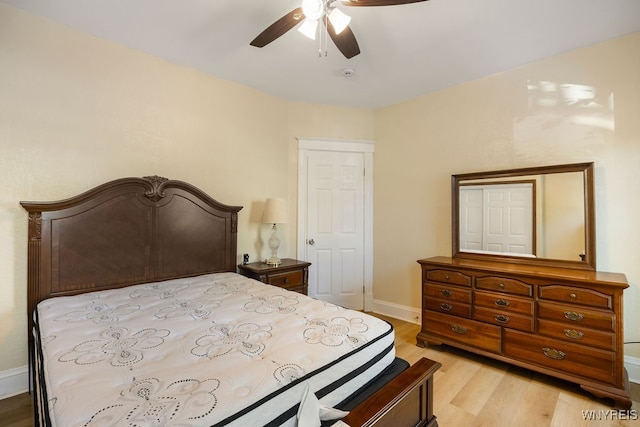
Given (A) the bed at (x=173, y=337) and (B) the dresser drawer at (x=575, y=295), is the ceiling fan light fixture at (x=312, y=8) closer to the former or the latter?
(A) the bed at (x=173, y=337)

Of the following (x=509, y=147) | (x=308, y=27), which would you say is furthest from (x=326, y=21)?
(x=509, y=147)

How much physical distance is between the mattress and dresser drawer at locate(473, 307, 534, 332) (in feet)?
4.78

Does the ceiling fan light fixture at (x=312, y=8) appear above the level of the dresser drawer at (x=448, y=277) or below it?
above

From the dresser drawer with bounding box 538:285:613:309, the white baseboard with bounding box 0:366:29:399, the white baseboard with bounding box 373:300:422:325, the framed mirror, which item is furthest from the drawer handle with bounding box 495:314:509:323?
the white baseboard with bounding box 0:366:29:399

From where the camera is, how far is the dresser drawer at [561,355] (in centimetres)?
198

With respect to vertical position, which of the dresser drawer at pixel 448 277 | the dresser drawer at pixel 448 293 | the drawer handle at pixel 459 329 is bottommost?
the drawer handle at pixel 459 329

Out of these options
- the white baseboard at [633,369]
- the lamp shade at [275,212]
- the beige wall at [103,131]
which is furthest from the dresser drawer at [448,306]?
the beige wall at [103,131]

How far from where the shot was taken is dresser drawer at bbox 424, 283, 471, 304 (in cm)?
261

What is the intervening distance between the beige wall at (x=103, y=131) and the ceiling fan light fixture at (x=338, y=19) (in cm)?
178

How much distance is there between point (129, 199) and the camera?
7.89ft

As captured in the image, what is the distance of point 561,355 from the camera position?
2137 millimetres

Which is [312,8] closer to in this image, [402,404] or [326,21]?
[326,21]

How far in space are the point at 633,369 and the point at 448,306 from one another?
1.34m

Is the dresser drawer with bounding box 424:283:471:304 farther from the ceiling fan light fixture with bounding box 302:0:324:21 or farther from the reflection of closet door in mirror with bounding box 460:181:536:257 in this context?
the ceiling fan light fixture with bounding box 302:0:324:21
